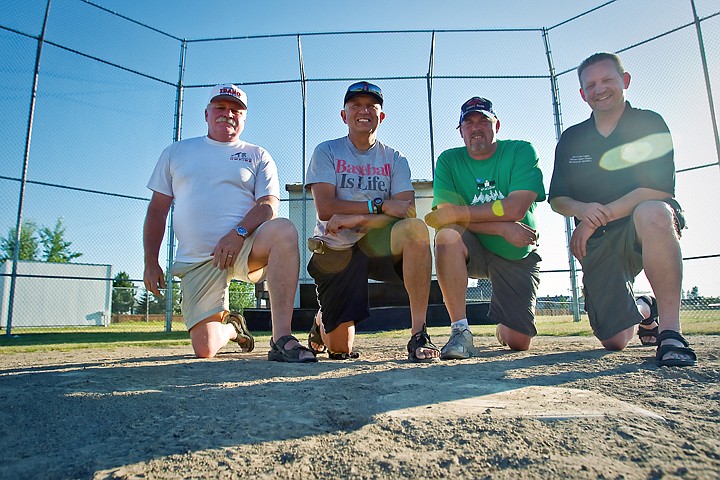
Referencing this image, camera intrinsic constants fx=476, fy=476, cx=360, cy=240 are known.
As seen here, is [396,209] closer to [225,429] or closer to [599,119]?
[599,119]

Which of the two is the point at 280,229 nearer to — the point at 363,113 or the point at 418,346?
the point at 363,113

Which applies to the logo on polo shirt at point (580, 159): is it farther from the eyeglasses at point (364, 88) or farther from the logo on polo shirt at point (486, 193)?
the eyeglasses at point (364, 88)

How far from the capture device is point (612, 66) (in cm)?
253

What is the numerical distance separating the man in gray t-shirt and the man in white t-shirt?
0.29m

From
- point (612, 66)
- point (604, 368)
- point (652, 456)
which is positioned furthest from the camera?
point (612, 66)

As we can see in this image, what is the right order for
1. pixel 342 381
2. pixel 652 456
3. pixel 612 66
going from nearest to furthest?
1. pixel 652 456
2. pixel 342 381
3. pixel 612 66

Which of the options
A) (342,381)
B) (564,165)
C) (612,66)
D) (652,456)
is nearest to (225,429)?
(342,381)

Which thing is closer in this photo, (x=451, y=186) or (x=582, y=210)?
(x=582, y=210)

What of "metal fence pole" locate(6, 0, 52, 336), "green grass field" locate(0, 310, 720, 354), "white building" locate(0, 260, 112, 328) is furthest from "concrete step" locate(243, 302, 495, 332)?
"white building" locate(0, 260, 112, 328)

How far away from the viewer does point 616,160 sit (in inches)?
101

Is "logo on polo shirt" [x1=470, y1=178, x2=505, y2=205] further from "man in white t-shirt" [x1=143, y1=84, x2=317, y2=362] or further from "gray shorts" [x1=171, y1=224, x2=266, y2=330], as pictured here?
"gray shorts" [x1=171, y1=224, x2=266, y2=330]

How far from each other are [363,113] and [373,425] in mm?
2049

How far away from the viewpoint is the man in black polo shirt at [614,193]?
232 cm

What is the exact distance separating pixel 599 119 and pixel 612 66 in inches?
11.3
